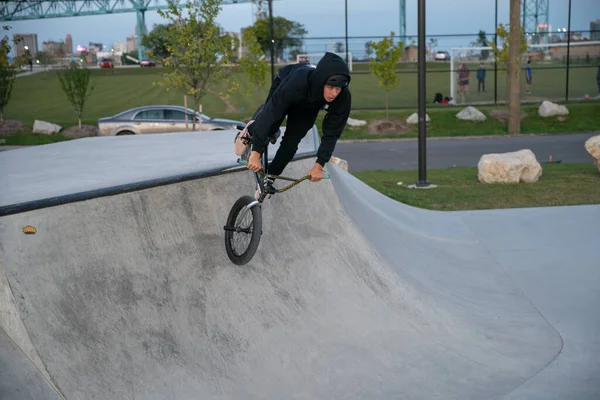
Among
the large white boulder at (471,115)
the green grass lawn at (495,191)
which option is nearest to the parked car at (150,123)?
the large white boulder at (471,115)

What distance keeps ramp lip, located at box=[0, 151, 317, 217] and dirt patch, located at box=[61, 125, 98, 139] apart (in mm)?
20382

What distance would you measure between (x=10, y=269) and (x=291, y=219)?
288 cm

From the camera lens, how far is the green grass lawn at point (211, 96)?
108 feet

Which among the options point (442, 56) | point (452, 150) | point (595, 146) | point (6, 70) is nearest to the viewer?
point (595, 146)

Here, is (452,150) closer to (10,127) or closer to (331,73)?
(10,127)

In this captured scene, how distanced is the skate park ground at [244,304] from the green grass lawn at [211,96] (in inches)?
816

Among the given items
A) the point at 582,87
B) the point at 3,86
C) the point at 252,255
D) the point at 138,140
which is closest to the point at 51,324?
the point at 252,255

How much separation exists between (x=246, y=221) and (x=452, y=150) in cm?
1640

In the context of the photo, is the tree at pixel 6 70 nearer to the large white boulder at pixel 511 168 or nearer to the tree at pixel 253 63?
the tree at pixel 253 63

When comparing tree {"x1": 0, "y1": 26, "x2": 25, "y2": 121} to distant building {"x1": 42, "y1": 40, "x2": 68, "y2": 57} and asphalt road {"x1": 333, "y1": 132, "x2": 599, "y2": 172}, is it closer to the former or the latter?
asphalt road {"x1": 333, "y1": 132, "x2": 599, "y2": 172}

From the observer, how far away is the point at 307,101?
17.8 ft

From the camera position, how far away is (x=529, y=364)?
5516 millimetres

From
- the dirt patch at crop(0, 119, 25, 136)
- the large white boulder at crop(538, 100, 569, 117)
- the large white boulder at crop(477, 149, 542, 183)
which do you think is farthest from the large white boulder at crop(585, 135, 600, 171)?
the dirt patch at crop(0, 119, 25, 136)

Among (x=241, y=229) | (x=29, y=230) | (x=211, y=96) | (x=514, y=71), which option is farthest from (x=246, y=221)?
(x=211, y=96)
